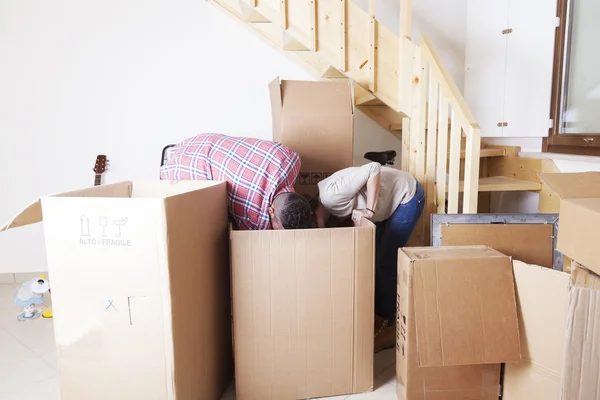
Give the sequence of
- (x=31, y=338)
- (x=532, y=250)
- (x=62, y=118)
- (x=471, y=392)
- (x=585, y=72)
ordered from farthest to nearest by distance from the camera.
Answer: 1. (x=62, y=118)
2. (x=585, y=72)
3. (x=31, y=338)
4. (x=532, y=250)
5. (x=471, y=392)

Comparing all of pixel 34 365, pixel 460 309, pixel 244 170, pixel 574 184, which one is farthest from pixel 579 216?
pixel 34 365

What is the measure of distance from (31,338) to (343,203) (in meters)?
1.77

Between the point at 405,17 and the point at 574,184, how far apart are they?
4.77 feet

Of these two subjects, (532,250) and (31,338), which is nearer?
(532,250)

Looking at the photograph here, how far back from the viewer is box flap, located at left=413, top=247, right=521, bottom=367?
4.46 feet

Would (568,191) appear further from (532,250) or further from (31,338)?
(31,338)

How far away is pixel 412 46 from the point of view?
224cm

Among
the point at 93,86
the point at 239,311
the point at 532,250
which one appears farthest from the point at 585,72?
the point at 93,86

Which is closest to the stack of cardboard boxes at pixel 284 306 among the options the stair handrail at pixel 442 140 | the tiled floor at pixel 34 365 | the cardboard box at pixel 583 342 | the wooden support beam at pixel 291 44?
the cardboard box at pixel 583 342

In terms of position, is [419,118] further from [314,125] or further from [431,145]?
[314,125]

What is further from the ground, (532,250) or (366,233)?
(366,233)

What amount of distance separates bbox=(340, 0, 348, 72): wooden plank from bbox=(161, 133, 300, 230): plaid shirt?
0.79 meters

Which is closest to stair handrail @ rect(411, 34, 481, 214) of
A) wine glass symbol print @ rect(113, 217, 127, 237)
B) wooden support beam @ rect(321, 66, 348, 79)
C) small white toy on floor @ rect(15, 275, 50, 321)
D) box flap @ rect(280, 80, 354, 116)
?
box flap @ rect(280, 80, 354, 116)

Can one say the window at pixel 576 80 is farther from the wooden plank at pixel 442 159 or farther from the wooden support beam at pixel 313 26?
the wooden support beam at pixel 313 26
